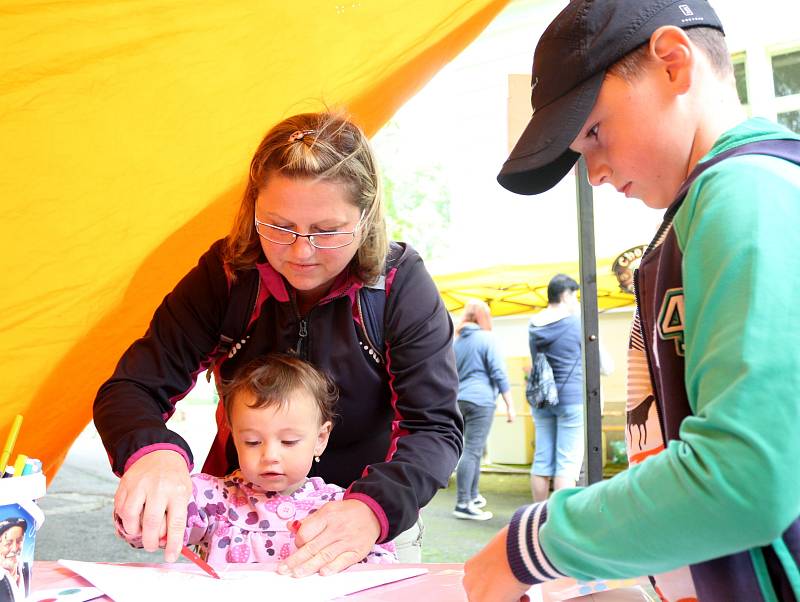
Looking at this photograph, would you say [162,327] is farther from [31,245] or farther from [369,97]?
[369,97]

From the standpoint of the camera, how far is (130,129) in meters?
1.56

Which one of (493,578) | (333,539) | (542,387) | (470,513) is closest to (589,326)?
(333,539)

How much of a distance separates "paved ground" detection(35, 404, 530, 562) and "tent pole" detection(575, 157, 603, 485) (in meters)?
1.65

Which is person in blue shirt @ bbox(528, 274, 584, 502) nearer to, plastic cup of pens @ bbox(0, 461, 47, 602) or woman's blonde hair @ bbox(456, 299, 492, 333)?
woman's blonde hair @ bbox(456, 299, 492, 333)

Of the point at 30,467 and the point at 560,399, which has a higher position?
the point at 30,467

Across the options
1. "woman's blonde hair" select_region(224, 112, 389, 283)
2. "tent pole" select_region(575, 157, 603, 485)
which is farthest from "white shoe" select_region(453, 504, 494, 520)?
"woman's blonde hair" select_region(224, 112, 389, 283)

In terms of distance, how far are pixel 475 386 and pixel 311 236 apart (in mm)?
3463

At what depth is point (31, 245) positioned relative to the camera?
1.51 meters

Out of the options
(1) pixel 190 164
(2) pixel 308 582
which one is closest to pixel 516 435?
(1) pixel 190 164

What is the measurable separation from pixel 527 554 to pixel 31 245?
125 centimetres

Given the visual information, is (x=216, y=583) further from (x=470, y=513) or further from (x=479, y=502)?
(x=479, y=502)

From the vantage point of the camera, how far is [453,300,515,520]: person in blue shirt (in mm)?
4383

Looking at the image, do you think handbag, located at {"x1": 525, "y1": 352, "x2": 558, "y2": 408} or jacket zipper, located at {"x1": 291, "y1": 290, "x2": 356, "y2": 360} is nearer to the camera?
jacket zipper, located at {"x1": 291, "y1": 290, "x2": 356, "y2": 360}

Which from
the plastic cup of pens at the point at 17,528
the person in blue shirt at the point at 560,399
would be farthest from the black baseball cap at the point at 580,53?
the person in blue shirt at the point at 560,399
